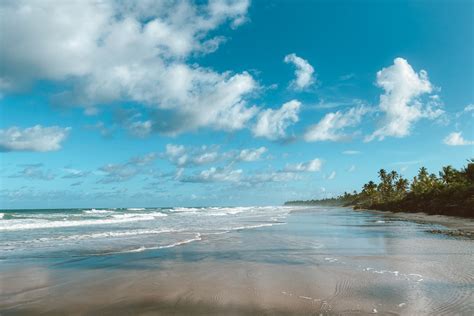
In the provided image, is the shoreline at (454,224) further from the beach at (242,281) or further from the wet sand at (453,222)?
the beach at (242,281)

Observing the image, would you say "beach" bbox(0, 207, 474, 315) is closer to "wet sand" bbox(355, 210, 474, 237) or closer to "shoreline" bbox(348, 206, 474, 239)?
"shoreline" bbox(348, 206, 474, 239)

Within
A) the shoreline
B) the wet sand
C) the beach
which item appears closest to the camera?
the beach

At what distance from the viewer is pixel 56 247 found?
17688mm

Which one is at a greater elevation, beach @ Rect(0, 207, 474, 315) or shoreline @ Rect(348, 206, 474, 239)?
beach @ Rect(0, 207, 474, 315)

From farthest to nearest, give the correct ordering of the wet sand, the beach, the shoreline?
the wet sand → the shoreline → the beach

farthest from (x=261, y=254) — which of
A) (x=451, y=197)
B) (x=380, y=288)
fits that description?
(x=451, y=197)

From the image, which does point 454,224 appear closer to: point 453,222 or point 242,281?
point 453,222

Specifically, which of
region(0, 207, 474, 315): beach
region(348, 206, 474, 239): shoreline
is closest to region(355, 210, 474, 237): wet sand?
region(348, 206, 474, 239): shoreline

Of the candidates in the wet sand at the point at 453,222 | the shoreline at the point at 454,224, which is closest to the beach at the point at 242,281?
the shoreline at the point at 454,224

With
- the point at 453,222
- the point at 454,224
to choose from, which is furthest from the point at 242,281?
the point at 453,222

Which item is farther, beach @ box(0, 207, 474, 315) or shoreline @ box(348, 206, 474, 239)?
shoreline @ box(348, 206, 474, 239)

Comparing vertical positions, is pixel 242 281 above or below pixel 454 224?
above

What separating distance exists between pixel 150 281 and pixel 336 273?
550 centimetres

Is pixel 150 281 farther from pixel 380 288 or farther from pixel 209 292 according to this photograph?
pixel 380 288
